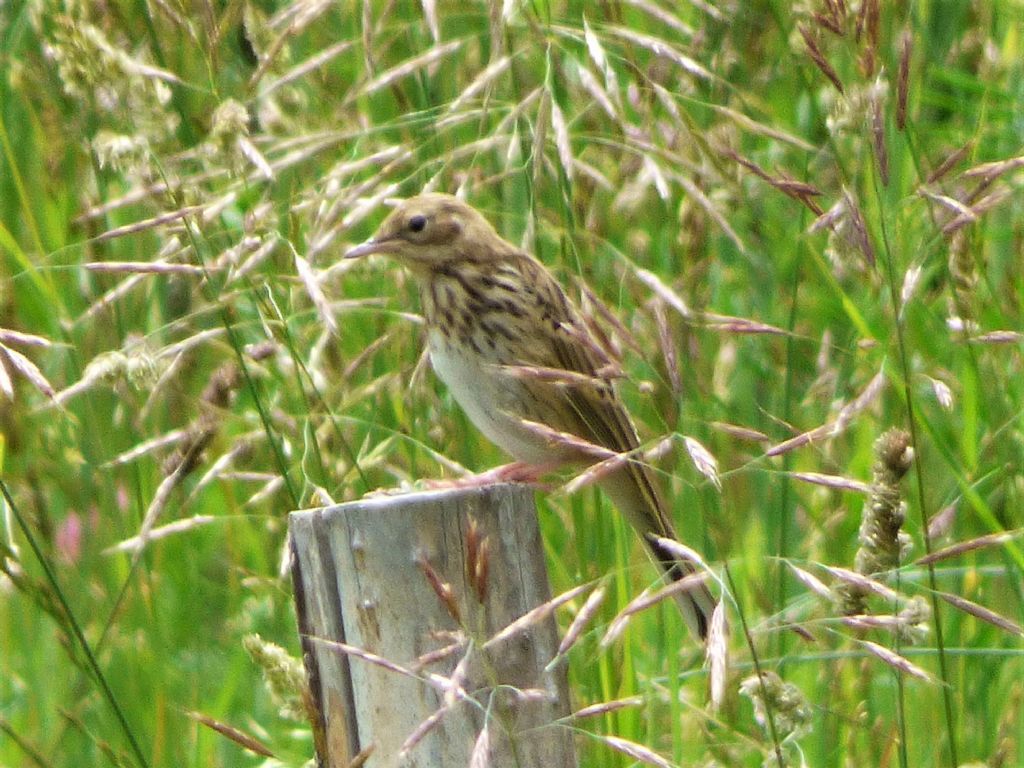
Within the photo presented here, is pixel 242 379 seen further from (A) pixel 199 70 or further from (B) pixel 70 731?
(A) pixel 199 70

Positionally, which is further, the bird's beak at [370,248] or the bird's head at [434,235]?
the bird's head at [434,235]

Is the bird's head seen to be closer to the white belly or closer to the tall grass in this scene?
the tall grass

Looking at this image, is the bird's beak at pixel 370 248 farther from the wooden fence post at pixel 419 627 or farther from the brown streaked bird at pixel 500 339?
the wooden fence post at pixel 419 627

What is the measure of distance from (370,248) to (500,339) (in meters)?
0.34

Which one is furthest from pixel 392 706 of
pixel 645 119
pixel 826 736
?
pixel 645 119

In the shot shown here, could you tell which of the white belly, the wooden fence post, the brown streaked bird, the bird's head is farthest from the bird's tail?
the bird's head

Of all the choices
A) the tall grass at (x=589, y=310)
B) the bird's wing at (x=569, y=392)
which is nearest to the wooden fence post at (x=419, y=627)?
the tall grass at (x=589, y=310)

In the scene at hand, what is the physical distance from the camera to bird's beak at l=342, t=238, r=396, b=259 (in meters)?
3.04

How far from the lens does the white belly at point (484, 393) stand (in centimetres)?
310

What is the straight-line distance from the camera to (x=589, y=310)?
239cm

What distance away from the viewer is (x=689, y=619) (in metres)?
2.87

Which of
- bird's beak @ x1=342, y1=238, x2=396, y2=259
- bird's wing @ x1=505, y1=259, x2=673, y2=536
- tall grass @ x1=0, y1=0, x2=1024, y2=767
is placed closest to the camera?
tall grass @ x1=0, y1=0, x2=1024, y2=767

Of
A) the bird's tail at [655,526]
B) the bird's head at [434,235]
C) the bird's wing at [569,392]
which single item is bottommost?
the bird's tail at [655,526]

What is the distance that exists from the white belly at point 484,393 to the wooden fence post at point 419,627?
0.97 m
